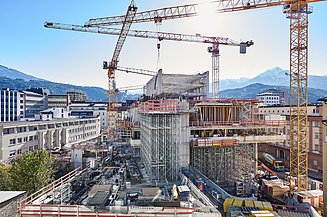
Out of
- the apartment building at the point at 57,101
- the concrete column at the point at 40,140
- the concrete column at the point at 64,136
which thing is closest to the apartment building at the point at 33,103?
the apartment building at the point at 57,101

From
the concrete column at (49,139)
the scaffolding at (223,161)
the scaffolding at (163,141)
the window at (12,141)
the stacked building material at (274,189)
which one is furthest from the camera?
the concrete column at (49,139)

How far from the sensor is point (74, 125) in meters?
56.2

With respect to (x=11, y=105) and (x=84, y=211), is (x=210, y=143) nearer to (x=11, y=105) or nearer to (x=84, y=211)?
(x=84, y=211)

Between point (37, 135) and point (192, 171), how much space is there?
3788 centimetres

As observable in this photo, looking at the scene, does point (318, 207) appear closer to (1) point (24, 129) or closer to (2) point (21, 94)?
(1) point (24, 129)

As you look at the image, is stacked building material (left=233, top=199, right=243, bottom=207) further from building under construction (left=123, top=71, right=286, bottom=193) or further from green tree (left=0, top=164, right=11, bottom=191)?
green tree (left=0, top=164, right=11, bottom=191)

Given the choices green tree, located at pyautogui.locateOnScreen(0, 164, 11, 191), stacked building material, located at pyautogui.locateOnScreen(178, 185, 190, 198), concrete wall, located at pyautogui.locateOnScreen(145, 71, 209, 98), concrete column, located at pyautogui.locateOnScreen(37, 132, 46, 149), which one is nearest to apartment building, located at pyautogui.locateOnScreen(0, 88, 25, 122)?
Answer: concrete column, located at pyautogui.locateOnScreen(37, 132, 46, 149)

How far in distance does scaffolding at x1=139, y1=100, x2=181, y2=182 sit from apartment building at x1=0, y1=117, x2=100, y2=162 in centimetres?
3086

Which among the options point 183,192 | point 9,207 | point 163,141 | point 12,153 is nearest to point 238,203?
point 183,192

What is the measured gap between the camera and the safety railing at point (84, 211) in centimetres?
1136

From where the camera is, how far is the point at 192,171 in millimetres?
26641

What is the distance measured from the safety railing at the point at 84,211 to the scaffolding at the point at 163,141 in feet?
32.1

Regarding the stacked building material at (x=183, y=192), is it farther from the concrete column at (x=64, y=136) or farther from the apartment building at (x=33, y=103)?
the apartment building at (x=33, y=103)

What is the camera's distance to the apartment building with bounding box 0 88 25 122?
77.3 metres
